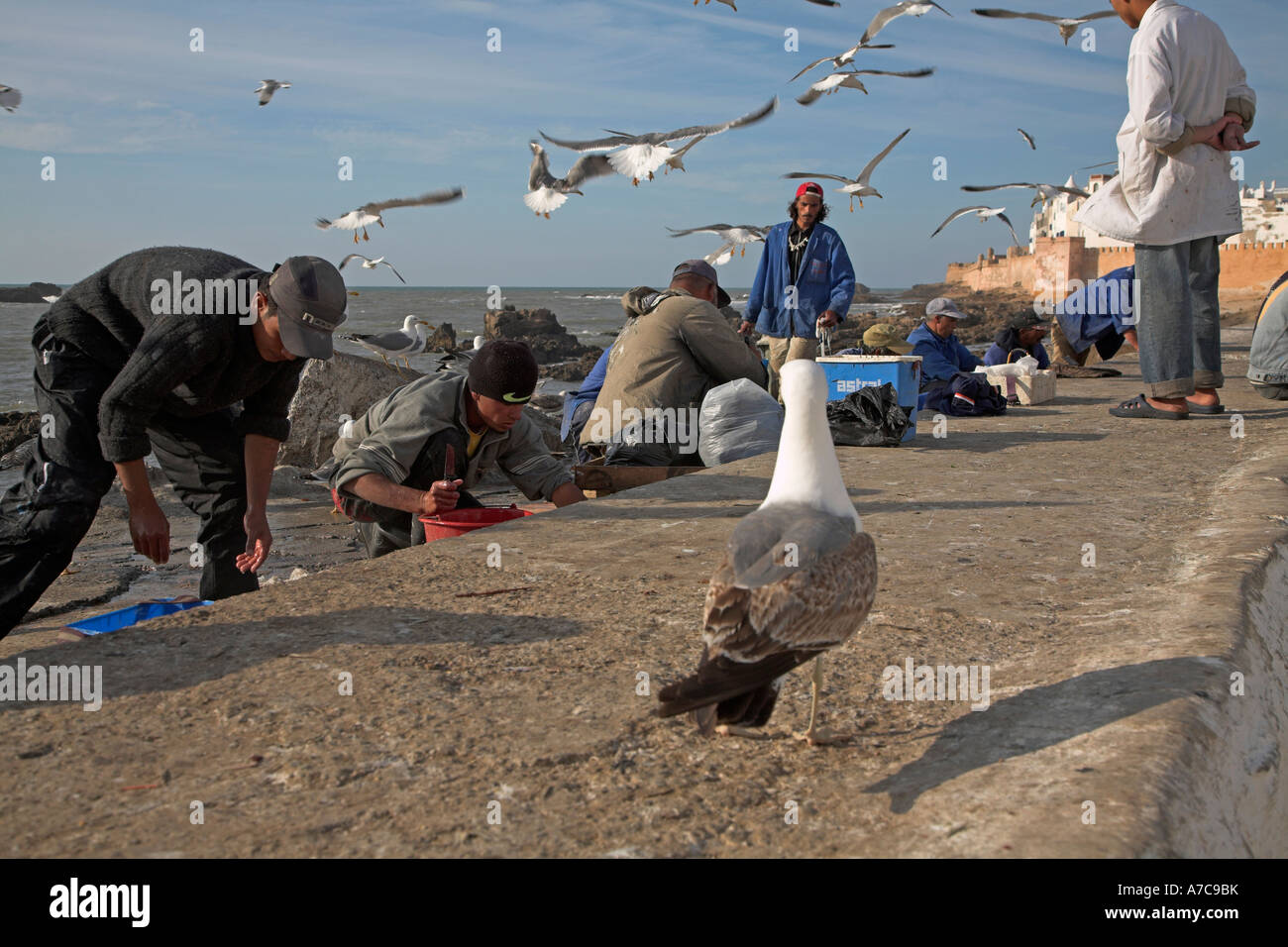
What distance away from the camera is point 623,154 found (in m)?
8.60

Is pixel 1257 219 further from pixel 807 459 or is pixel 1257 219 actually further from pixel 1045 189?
pixel 807 459

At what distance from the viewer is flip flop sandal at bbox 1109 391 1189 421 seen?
6375 millimetres

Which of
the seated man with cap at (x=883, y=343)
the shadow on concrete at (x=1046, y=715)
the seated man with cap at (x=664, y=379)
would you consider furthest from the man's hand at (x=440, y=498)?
the seated man with cap at (x=883, y=343)

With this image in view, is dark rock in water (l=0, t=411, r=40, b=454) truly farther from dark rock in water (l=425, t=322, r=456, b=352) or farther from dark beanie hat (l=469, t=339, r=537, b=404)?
dark rock in water (l=425, t=322, r=456, b=352)

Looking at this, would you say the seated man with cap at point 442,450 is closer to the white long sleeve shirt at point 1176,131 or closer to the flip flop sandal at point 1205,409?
the white long sleeve shirt at point 1176,131

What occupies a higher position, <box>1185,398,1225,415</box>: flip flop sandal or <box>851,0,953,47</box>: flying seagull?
<box>851,0,953,47</box>: flying seagull

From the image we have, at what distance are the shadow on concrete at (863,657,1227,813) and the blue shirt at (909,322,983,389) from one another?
240 inches

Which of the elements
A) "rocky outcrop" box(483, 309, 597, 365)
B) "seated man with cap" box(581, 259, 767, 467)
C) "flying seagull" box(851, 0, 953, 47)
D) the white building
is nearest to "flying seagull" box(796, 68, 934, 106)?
"flying seagull" box(851, 0, 953, 47)

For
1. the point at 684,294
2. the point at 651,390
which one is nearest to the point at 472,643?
the point at 651,390

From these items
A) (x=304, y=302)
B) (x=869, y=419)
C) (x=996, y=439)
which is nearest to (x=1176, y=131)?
(x=996, y=439)

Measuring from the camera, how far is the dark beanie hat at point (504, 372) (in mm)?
4141

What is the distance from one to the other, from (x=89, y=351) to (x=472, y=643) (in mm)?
2043

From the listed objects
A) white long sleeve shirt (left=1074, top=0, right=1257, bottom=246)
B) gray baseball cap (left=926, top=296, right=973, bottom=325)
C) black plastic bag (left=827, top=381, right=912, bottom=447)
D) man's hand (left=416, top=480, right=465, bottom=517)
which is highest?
white long sleeve shirt (left=1074, top=0, right=1257, bottom=246)

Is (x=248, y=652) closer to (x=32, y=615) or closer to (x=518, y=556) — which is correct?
(x=518, y=556)
